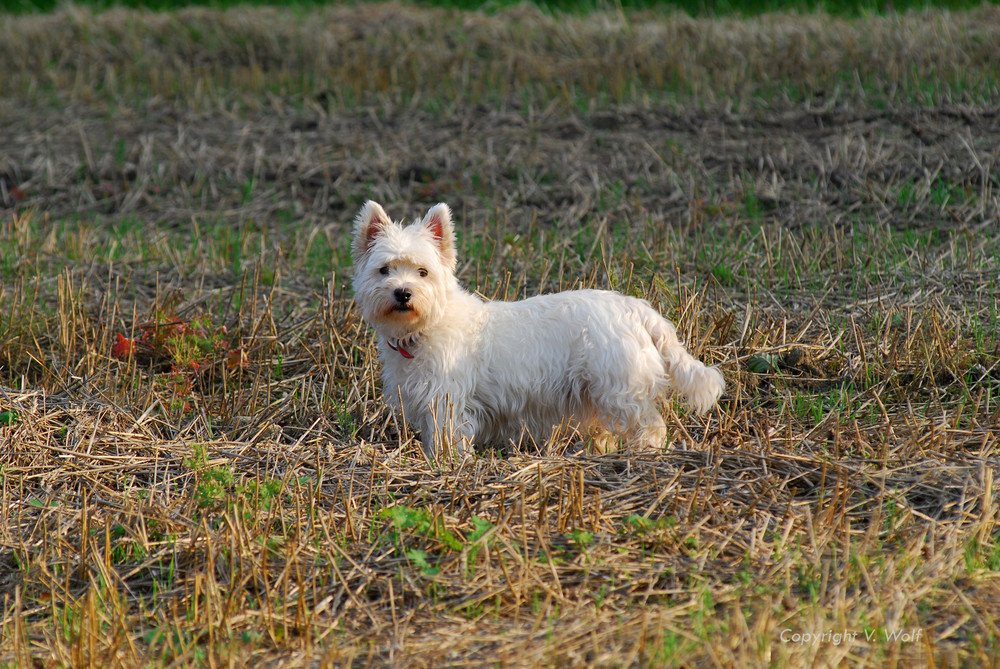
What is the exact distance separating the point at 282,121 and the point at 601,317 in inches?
392

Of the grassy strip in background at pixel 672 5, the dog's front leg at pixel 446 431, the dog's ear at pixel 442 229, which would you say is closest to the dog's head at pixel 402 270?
the dog's ear at pixel 442 229

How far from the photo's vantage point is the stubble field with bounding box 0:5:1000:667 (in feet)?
12.2

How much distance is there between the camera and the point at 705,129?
12.6 meters

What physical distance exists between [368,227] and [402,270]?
0.42 meters

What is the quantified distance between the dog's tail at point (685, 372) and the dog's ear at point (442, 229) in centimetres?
125

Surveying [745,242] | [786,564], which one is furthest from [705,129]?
[786,564]

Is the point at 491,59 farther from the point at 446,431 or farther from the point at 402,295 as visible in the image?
the point at 446,431

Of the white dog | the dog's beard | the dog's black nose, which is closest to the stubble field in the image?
the white dog

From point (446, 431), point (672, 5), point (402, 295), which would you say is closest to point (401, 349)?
point (402, 295)

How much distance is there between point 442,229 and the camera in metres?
5.65

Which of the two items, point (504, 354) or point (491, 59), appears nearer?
point (504, 354)

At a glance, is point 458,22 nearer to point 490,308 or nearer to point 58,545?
point 490,308

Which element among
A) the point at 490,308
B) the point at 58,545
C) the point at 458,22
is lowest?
the point at 58,545

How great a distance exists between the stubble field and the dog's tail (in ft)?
0.61
